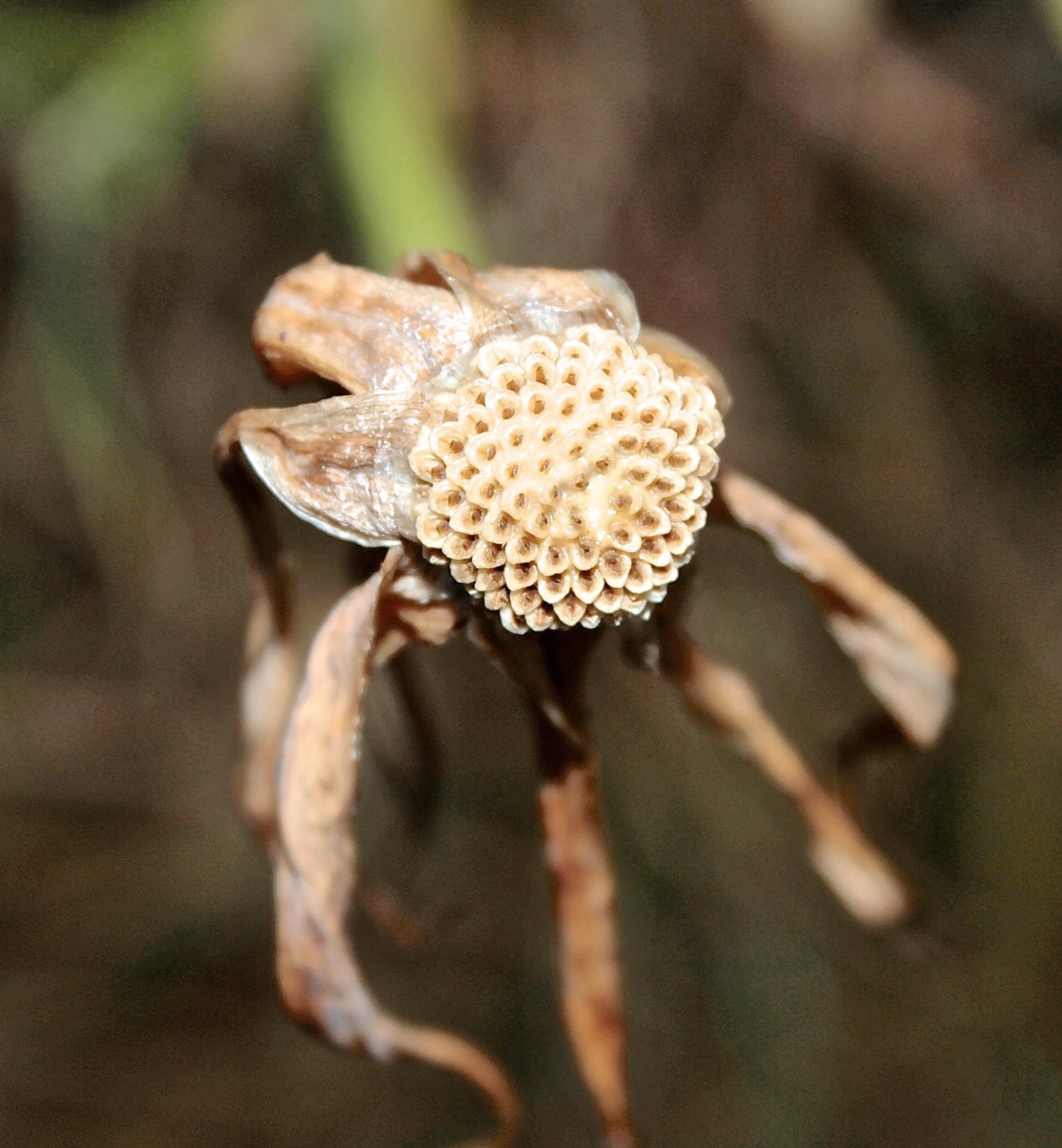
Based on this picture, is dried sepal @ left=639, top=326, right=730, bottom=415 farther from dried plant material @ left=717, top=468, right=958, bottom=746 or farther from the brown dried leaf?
the brown dried leaf

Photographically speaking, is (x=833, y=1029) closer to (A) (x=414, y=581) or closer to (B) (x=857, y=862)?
(B) (x=857, y=862)

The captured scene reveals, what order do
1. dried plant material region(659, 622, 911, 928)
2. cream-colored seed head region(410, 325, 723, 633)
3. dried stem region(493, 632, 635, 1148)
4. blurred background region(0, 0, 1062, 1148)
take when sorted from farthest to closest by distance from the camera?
blurred background region(0, 0, 1062, 1148)
dried plant material region(659, 622, 911, 928)
dried stem region(493, 632, 635, 1148)
cream-colored seed head region(410, 325, 723, 633)

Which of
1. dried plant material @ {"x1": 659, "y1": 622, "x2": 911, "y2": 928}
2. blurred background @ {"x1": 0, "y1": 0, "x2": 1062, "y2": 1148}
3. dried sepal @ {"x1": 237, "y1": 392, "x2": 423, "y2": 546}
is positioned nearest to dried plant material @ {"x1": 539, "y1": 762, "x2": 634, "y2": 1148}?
dried plant material @ {"x1": 659, "y1": 622, "x2": 911, "y2": 928}

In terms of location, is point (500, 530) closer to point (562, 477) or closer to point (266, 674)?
point (562, 477)

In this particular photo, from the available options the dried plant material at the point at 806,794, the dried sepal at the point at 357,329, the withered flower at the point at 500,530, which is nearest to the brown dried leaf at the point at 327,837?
the withered flower at the point at 500,530

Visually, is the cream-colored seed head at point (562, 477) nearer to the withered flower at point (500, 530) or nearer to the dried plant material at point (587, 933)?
the withered flower at point (500, 530)

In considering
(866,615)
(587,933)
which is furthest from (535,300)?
(587,933)

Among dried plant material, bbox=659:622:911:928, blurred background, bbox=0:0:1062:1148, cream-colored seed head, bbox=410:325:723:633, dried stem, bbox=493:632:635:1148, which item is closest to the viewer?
cream-colored seed head, bbox=410:325:723:633
